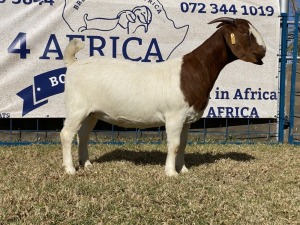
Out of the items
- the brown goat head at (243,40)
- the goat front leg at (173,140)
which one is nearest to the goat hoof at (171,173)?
the goat front leg at (173,140)

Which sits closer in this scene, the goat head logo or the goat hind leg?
the goat hind leg

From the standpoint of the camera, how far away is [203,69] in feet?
15.5

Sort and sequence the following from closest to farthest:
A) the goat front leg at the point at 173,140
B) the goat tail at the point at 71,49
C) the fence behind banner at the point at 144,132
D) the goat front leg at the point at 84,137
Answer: the goat front leg at the point at 173,140
the goat tail at the point at 71,49
the goat front leg at the point at 84,137
the fence behind banner at the point at 144,132

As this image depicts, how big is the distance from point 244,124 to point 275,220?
4.09m

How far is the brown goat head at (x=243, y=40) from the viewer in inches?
185

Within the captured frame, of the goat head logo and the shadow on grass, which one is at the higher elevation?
the goat head logo

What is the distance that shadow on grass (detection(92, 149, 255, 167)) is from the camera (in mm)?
5629

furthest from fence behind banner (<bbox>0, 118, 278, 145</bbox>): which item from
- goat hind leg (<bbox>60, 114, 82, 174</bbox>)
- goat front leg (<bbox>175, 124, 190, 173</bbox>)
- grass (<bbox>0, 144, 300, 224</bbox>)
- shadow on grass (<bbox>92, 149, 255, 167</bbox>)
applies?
goat hind leg (<bbox>60, 114, 82, 174</bbox>)

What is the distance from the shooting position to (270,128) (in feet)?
24.2

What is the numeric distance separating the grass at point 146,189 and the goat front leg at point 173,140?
0.48 feet

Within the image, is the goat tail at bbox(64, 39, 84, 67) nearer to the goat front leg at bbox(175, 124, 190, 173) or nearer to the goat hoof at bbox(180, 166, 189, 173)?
the goat front leg at bbox(175, 124, 190, 173)

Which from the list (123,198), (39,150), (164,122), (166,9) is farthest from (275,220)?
(166,9)

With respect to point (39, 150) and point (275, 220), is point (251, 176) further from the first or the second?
point (39, 150)

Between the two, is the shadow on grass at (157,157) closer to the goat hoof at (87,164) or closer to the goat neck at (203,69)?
the goat hoof at (87,164)
